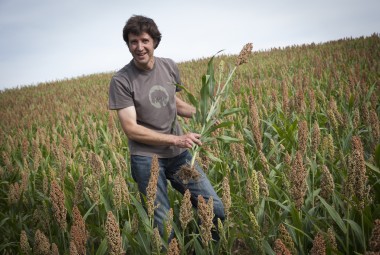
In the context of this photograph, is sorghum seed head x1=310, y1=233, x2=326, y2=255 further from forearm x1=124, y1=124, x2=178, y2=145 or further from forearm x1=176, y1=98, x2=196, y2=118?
forearm x1=176, y1=98, x2=196, y2=118

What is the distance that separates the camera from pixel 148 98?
2639mm

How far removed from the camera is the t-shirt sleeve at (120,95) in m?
2.53

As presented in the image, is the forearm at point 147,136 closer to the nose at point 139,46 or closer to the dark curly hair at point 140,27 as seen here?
the nose at point 139,46

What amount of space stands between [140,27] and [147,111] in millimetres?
768

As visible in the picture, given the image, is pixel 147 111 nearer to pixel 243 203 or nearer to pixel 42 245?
pixel 243 203

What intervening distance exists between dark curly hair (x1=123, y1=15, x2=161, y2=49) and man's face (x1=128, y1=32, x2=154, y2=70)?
4 cm

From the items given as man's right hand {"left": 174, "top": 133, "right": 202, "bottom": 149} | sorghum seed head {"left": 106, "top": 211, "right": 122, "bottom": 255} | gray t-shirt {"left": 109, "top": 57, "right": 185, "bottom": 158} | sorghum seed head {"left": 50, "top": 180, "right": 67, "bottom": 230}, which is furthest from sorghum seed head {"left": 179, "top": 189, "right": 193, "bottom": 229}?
gray t-shirt {"left": 109, "top": 57, "right": 185, "bottom": 158}

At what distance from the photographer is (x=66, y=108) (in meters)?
8.66

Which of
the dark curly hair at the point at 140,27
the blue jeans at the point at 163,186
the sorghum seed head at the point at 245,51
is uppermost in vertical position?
the dark curly hair at the point at 140,27

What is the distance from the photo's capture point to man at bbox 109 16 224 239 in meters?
2.52

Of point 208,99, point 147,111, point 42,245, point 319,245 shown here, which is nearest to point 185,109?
point 147,111

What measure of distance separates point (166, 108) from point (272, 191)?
1.21 m

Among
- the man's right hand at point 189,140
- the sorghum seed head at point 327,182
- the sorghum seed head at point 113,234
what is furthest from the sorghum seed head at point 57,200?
the sorghum seed head at point 327,182

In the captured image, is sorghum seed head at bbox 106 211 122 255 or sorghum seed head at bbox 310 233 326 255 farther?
sorghum seed head at bbox 106 211 122 255
